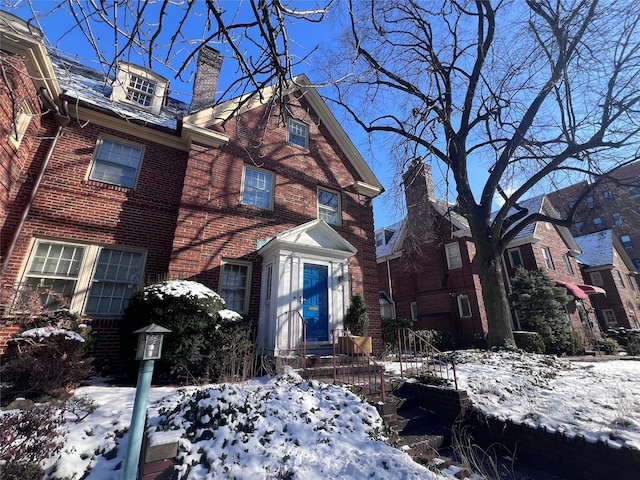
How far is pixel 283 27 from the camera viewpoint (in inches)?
101

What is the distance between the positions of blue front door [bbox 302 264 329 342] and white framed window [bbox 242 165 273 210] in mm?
→ 2892

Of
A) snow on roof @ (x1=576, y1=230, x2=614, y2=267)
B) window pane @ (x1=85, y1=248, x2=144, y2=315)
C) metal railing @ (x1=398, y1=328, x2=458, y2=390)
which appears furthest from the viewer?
snow on roof @ (x1=576, y1=230, x2=614, y2=267)

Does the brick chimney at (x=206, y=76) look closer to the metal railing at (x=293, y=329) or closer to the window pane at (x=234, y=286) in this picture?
the window pane at (x=234, y=286)

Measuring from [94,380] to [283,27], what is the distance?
739 centimetres

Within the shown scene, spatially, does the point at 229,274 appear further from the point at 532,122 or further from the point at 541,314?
the point at 541,314

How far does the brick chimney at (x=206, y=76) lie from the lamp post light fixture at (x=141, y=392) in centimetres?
1062

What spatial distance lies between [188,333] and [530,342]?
13311 mm

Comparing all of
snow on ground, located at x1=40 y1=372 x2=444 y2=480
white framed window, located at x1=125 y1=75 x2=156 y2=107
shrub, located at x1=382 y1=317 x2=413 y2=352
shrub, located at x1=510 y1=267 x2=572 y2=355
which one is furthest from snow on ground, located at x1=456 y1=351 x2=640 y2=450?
white framed window, located at x1=125 y1=75 x2=156 y2=107

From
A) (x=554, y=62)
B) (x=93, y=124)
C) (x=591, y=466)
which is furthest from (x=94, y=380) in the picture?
(x=554, y=62)

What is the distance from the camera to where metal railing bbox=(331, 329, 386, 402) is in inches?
222

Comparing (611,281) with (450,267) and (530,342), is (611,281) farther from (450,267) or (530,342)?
(530,342)

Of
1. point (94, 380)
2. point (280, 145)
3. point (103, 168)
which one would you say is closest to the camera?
point (94, 380)

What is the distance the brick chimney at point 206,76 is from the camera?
11.3 m

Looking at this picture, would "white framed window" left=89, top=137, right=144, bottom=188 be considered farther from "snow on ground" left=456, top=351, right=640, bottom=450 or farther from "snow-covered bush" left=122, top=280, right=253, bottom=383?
"snow on ground" left=456, top=351, right=640, bottom=450
